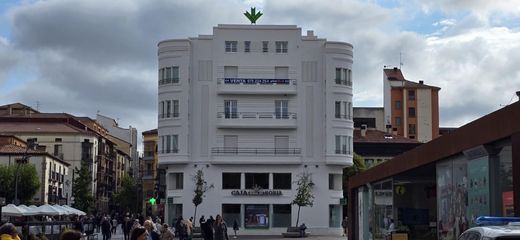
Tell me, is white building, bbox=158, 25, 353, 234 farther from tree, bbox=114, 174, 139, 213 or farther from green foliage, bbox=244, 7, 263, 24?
tree, bbox=114, 174, 139, 213

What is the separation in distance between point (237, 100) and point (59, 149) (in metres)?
46.5

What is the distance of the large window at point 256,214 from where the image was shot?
238 ft

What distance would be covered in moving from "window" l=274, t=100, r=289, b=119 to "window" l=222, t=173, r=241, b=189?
21.2ft

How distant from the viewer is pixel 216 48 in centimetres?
7369

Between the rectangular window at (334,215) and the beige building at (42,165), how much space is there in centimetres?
2884

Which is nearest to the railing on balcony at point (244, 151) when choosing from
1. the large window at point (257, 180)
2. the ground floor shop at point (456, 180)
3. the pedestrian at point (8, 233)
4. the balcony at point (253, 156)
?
the balcony at point (253, 156)

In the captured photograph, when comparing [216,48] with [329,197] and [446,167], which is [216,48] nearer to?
[329,197]

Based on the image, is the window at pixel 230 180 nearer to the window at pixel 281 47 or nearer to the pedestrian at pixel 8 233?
the window at pixel 281 47

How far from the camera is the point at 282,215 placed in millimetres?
72875

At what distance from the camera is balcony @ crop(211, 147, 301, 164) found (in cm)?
7250

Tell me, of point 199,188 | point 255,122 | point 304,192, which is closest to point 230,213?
point 199,188

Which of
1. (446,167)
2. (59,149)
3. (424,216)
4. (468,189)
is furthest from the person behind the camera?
(59,149)

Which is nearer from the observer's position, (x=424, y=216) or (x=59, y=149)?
(x=424, y=216)

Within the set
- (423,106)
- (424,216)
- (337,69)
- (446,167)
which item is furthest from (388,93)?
(446,167)
